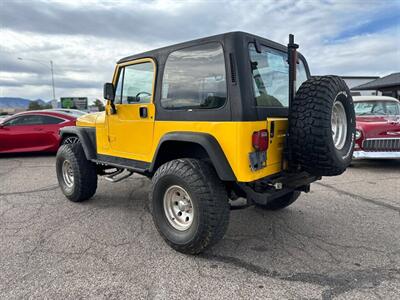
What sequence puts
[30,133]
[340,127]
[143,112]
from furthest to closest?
[30,133] → [143,112] → [340,127]

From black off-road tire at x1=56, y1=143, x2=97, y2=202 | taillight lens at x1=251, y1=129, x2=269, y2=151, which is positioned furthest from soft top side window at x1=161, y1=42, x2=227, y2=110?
black off-road tire at x1=56, y1=143, x2=97, y2=202

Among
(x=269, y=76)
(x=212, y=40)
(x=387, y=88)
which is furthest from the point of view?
(x=387, y=88)

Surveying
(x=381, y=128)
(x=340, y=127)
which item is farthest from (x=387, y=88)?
(x=340, y=127)

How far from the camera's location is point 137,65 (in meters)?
3.88

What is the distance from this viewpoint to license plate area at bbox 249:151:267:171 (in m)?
2.80

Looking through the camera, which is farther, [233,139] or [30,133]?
[30,133]

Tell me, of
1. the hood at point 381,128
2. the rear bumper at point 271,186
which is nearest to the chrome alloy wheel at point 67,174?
the rear bumper at point 271,186

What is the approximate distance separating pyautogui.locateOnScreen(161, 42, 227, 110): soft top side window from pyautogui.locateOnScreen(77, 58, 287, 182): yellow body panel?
0.21 meters

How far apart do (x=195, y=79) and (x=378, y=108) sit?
262 inches

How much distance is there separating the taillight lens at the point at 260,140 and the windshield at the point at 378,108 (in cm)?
617

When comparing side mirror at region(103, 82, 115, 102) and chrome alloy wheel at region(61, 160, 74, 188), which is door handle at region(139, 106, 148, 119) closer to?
side mirror at region(103, 82, 115, 102)

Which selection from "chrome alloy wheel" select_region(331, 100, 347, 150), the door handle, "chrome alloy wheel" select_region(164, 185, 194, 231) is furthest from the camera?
the door handle

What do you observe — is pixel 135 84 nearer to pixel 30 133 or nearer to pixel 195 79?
pixel 195 79

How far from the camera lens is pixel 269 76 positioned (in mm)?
3246
